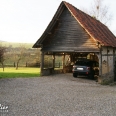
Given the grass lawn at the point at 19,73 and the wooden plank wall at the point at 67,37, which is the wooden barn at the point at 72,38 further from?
the grass lawn at the point at 19,73

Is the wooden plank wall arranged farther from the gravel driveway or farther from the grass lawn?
the gravel driveway

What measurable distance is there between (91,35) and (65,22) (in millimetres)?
3695

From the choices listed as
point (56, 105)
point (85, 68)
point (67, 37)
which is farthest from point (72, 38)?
point (56, 105)

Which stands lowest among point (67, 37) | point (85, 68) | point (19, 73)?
point (19, 73)

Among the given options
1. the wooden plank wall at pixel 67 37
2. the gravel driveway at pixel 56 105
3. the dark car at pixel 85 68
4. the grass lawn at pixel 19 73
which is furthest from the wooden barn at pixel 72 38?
the gravel driveway at pixel 56 105

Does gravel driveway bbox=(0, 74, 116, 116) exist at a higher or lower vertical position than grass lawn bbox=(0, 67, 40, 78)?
lower

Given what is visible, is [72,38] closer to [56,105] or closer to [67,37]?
[67,37]

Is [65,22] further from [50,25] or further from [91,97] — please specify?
[91,97]

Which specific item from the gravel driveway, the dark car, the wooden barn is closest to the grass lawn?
the wooden barn

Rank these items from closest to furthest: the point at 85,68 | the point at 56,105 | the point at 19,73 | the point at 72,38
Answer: the point at 56,105
the point at 85,68
the point at 72,38
the point at 19,73

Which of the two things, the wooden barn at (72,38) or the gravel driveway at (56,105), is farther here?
the wooden barn at (72,38)

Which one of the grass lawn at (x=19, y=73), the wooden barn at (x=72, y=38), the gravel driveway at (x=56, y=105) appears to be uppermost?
the wooden barn at (x=72, y=38)

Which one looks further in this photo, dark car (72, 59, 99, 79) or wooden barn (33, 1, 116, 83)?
dark car (72, 59, 99, 79)

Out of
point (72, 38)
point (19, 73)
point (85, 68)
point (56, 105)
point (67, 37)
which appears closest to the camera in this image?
point (56, 105)
